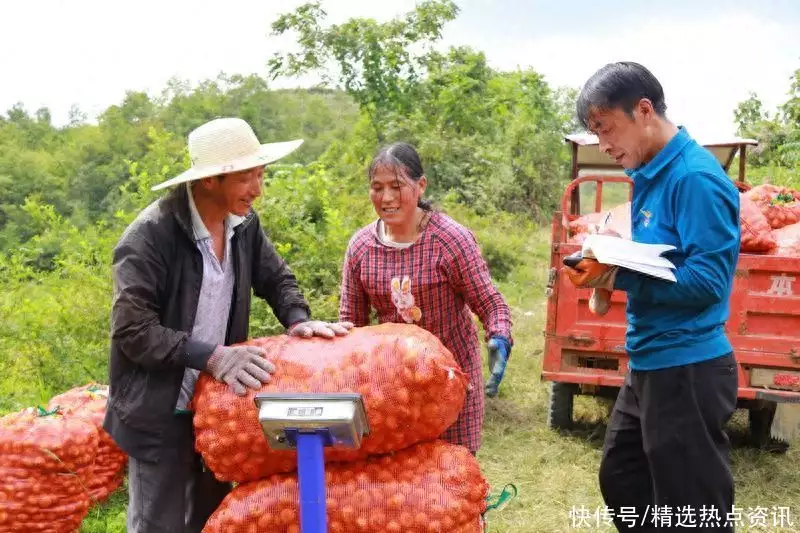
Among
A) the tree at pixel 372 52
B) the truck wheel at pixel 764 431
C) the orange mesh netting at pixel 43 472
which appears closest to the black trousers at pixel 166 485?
the orange mesh netting at pixel 43 472

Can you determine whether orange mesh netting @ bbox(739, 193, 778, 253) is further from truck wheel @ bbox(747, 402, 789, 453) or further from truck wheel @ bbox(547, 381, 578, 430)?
truck wheel @ bbox(547, 381, 578, 430)

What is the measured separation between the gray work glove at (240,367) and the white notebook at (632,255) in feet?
2.99

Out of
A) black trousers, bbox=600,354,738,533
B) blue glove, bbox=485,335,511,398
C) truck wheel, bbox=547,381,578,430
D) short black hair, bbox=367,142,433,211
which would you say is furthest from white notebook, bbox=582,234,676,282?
truck wheel, bbox=547,381,578,430

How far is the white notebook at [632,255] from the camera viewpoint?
2.13 metres

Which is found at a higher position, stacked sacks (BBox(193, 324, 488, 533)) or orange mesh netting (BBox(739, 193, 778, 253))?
orange mesh netting (BBox(739, 193, 778, 253))

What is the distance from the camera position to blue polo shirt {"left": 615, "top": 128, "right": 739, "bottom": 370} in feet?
7.09

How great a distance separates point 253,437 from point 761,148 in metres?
15.6

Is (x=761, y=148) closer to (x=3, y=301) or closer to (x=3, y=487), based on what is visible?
(x=3, y=301)

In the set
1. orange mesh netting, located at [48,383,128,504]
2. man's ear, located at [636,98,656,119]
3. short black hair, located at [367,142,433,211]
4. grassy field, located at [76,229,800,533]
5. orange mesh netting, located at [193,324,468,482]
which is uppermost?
man's ear, located at [636,98,656,119]

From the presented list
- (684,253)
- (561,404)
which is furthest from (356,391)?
(561,404)

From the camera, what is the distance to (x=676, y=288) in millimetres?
2166

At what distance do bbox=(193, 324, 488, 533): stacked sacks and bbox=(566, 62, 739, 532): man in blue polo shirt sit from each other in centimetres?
55

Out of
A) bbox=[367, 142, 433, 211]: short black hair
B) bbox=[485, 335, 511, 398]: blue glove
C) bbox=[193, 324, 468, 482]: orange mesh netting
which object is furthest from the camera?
bbox=[367, 142, 433, 211]: short black hair

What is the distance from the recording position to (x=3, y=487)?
314cm
